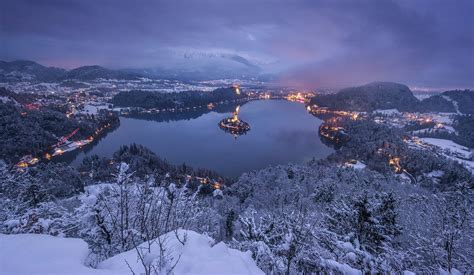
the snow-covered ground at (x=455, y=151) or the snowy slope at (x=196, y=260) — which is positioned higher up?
the snowy slope at (x=196, y=260)

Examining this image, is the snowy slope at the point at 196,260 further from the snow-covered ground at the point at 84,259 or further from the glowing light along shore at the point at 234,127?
the glowing light along shore at the point at 234,127

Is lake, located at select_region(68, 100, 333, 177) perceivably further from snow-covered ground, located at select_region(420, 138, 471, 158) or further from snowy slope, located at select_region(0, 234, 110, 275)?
snowy slope, located at select_region(0, 234, 110, 275)

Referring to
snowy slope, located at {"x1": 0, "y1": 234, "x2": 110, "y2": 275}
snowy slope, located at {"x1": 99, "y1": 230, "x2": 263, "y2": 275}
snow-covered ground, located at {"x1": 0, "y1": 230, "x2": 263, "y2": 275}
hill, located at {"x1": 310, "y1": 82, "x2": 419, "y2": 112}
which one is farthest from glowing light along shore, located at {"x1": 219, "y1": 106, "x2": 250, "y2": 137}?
hill, located at {"x1": 310, "y1": 82, "x2": 419, "y2": 112}

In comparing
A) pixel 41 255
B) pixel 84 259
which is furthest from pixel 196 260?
pixel 41 255

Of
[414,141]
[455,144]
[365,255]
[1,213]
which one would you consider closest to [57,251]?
[365,255]

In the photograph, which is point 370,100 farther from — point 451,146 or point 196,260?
point 196,260

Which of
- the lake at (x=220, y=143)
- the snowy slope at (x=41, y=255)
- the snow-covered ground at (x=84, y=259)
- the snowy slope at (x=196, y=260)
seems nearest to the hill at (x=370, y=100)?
the lake at (x=220, y=143)
